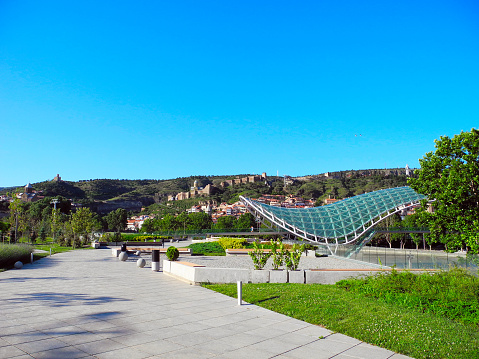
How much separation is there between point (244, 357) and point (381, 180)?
126392mm

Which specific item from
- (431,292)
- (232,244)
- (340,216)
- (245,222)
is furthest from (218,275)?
(245,222)

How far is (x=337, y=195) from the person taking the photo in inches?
4658

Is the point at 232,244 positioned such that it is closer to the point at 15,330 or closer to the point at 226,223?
the point at 15,330

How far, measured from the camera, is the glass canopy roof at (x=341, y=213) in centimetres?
3991

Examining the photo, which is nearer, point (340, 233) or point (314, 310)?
point (314, 310)

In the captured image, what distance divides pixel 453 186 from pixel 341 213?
27557 mm

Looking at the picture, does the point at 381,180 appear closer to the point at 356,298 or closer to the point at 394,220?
the point at 394,220

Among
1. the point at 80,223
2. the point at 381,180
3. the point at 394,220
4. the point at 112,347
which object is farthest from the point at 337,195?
the point at 112,347

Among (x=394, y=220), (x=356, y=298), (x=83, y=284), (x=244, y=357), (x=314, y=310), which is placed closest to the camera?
(x=244, y=357)

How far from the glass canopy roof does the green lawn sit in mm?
30322

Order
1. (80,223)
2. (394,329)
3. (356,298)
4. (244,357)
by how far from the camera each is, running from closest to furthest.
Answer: (244,357) → (394,329) → (356,298) → (80,223)

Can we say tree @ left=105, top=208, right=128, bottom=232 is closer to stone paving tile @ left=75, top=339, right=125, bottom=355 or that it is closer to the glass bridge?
the glass bridge

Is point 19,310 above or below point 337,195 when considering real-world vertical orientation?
below

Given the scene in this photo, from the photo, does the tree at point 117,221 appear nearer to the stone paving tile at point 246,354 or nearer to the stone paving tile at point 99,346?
the stone paving tile at point 99,346
